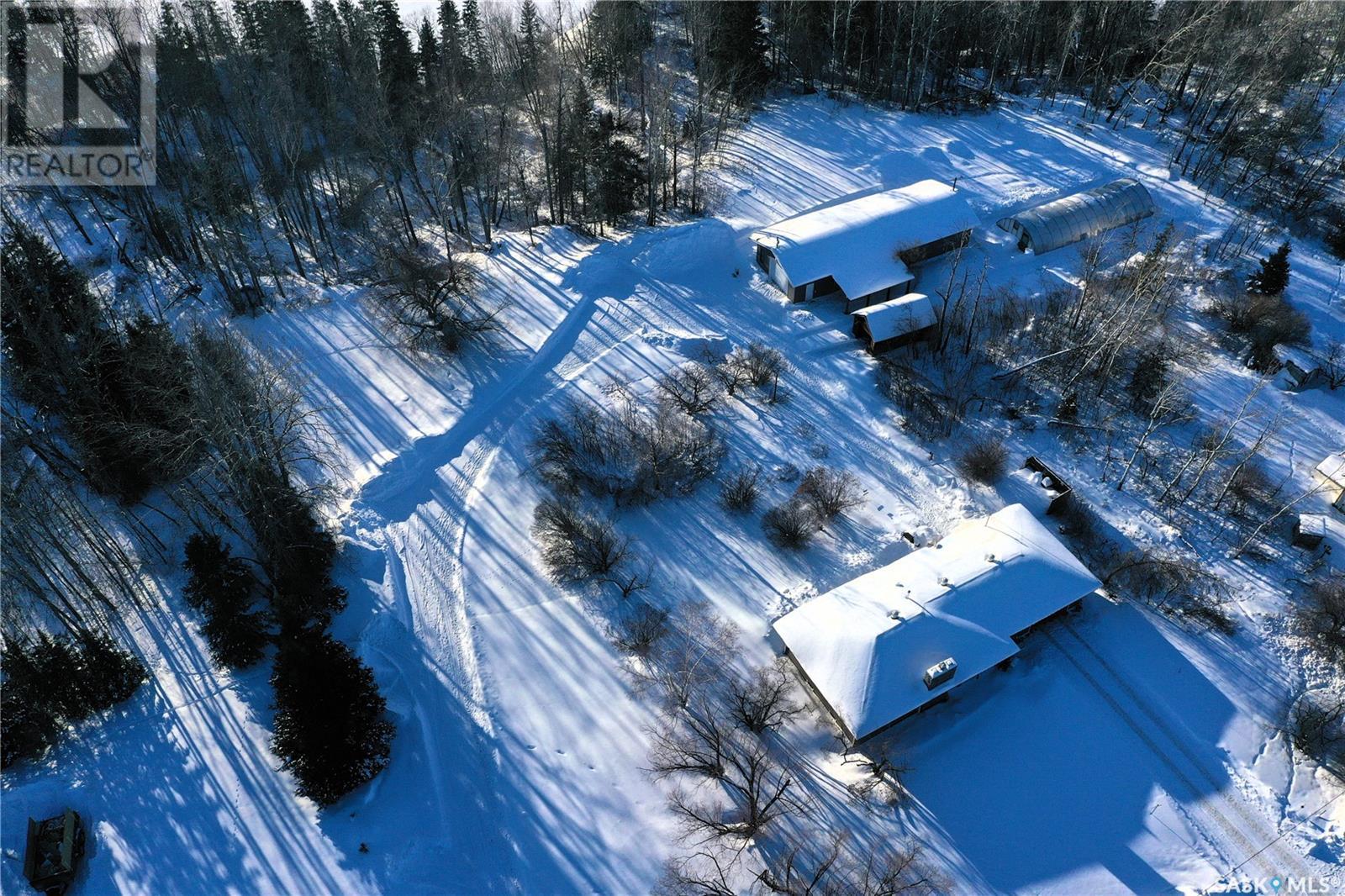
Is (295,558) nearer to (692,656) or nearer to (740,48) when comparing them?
(692,656)

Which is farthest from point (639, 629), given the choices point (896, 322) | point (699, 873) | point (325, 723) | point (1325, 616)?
point (1325, 616)

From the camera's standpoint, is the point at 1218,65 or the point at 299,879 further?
the point at 1218,65

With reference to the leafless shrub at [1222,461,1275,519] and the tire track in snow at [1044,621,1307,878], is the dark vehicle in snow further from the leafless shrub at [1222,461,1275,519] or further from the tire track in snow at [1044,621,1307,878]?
the leafless shrub at [1222,461,1275,519]

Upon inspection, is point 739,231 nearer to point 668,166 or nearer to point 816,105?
point 668,166

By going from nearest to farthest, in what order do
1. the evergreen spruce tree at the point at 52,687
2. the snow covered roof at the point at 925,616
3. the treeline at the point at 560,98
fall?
the snow covered roof at the point at 925,616, the evergreen spruce tree at the point at 52,687, the treeline at the point at 560,98

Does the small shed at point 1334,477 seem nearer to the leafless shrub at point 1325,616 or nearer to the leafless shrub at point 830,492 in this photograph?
the leafless shrub at point 1325,616

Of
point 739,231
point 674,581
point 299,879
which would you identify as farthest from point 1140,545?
point 299,879

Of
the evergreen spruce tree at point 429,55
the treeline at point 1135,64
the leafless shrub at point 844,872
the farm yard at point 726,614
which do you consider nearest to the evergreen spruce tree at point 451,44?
the evergreen spruce tree at point 429,55
